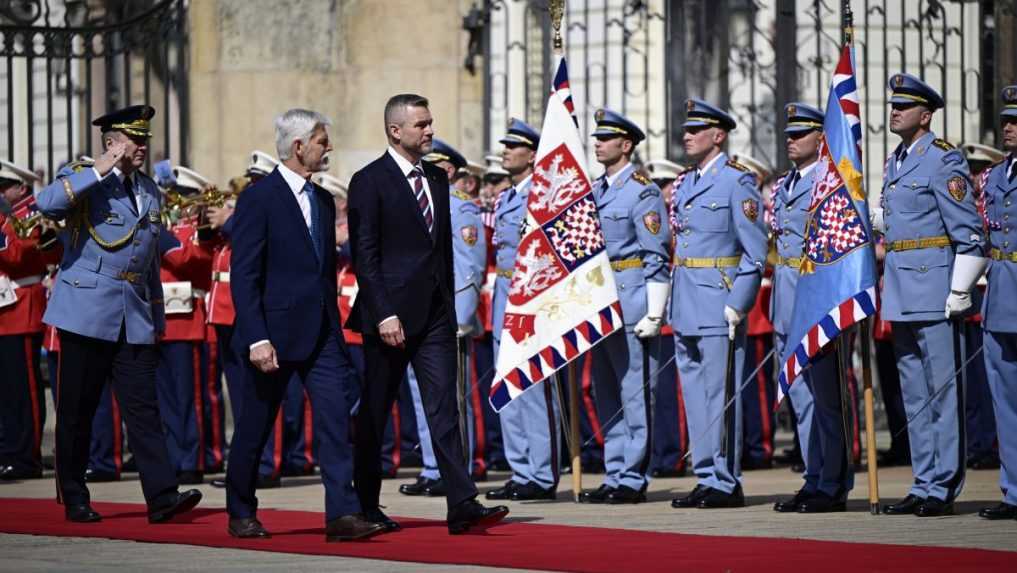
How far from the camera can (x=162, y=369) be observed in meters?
13.2

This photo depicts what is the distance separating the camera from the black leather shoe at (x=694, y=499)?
10.4m

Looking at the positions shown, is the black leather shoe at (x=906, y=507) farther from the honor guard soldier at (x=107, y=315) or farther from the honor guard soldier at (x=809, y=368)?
the honor guard soldier at (x=107, y=315)

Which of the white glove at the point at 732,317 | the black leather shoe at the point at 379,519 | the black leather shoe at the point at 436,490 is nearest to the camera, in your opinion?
the black leather shoe at the point at 379,519

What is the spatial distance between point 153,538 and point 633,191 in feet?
10.9

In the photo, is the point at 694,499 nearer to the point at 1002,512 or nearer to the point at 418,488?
the point at 1002,512

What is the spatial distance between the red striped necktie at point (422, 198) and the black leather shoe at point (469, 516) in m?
1.19

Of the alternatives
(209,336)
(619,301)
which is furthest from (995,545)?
(209,336)

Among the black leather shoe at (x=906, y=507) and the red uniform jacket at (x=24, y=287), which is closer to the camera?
the black leather shoe at (x=906, y=507)

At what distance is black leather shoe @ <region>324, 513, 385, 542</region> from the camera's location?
28.3ft

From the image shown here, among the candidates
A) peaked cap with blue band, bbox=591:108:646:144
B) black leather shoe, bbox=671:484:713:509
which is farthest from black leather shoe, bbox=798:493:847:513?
peaked cap with blue band, bbox=591:108:646:144

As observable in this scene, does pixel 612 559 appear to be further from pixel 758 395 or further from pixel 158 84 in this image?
pixel 158 84

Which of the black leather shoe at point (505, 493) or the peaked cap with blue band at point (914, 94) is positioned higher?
the peaked cap with blue band at point (914, 94)

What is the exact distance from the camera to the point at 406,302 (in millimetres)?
9023

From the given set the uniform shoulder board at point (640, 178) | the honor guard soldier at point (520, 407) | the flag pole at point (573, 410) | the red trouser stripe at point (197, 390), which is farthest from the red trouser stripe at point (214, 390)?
the uniform shoulder board at point (640, 178)
